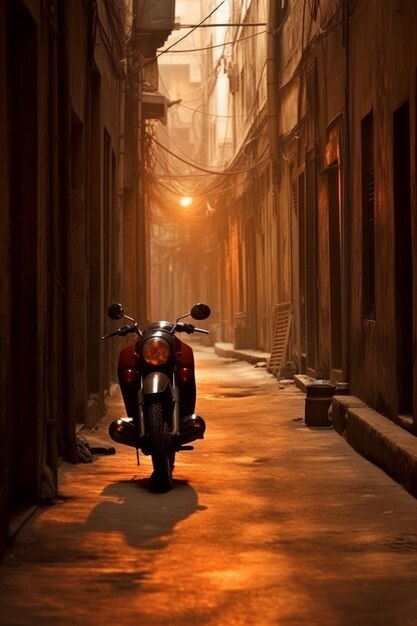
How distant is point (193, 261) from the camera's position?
169ft

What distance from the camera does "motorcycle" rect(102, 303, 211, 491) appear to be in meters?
8.08

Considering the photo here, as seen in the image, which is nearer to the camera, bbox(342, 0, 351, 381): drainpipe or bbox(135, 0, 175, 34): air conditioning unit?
bbox(342, 0, 351, 381): drainpipe

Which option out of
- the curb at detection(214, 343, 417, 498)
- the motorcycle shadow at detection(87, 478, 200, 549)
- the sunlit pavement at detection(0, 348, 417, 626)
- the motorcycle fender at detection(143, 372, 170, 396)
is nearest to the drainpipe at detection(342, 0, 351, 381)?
the curb at detection(214, 343, 417, 498)

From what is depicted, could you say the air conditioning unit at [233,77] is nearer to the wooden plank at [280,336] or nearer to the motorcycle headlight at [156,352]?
the wooden plank at [280,336]

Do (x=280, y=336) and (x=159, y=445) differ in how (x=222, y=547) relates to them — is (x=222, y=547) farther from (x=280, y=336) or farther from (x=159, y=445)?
(x=280, y=336)

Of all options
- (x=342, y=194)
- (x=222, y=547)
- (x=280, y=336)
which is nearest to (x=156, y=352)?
(x=222, y=547)

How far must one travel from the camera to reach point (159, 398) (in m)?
8.15

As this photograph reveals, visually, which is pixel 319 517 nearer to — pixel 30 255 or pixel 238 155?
pixel 30 255

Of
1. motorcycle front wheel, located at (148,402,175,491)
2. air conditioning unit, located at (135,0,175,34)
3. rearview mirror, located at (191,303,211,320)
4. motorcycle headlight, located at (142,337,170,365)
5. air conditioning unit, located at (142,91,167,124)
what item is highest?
air conditioning unit, located at (135,0,175,34)

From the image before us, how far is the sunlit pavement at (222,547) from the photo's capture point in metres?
4.88

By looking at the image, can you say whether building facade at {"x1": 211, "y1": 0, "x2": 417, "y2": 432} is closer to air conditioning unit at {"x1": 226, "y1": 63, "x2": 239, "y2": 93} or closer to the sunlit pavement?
the sunlit pavement

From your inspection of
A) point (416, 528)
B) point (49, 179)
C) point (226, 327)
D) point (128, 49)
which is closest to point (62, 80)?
point (49, 179)

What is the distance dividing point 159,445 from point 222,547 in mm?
1812

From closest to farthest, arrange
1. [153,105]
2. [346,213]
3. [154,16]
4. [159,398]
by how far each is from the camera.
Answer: [159,398] → [346,213] → [154,16] → [153,105]
